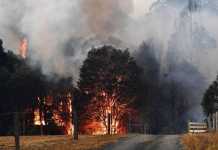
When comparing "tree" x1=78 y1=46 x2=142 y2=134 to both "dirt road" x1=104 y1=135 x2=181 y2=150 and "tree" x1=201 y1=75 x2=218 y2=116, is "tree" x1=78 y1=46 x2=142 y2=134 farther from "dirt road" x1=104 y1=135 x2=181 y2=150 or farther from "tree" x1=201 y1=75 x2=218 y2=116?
"dirt road" x1=104 y1=135 x2=181 y2=150

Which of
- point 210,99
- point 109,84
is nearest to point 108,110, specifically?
point 109,84

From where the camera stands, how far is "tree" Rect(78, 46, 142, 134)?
255ft

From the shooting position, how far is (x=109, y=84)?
7825 cm

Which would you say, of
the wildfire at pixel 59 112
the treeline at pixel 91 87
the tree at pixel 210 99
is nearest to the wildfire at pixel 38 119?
the wildfire at pixel 59 112

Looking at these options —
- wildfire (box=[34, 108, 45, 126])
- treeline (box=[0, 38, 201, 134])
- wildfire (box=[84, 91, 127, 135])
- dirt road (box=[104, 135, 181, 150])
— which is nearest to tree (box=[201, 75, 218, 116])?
treeline (box=[0, 38, 201, 134])

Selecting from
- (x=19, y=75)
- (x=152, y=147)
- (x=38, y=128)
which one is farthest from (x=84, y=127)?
(x=152, y=147)

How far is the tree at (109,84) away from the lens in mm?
77625

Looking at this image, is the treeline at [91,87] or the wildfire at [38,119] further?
the wildfire at [38,119]

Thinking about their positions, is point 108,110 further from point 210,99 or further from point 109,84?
point 210,99

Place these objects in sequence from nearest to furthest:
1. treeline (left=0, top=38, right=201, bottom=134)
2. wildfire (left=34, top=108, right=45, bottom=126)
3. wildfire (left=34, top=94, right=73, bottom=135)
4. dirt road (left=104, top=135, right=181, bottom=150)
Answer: dirt road (left=104, top=135, right=181, bottom=150) → treeline (left=0, top=38, right=201, bottom=134) → wildfire (left=34, top=108, right=45, bottom=126) → wildfire (left=34, top=94, right=73, bottom=135)

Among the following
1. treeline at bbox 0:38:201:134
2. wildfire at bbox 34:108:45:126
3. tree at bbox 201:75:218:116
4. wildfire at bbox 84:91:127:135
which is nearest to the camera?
treeline at bbox 0:38:201:134

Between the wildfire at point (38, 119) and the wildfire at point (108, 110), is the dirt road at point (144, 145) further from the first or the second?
the wildfire at point (38, 119)

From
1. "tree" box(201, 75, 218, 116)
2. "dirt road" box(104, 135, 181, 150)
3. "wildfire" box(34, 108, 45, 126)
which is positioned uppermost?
"tree" box(201, 75, 218, 116)

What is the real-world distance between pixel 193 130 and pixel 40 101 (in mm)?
31345
